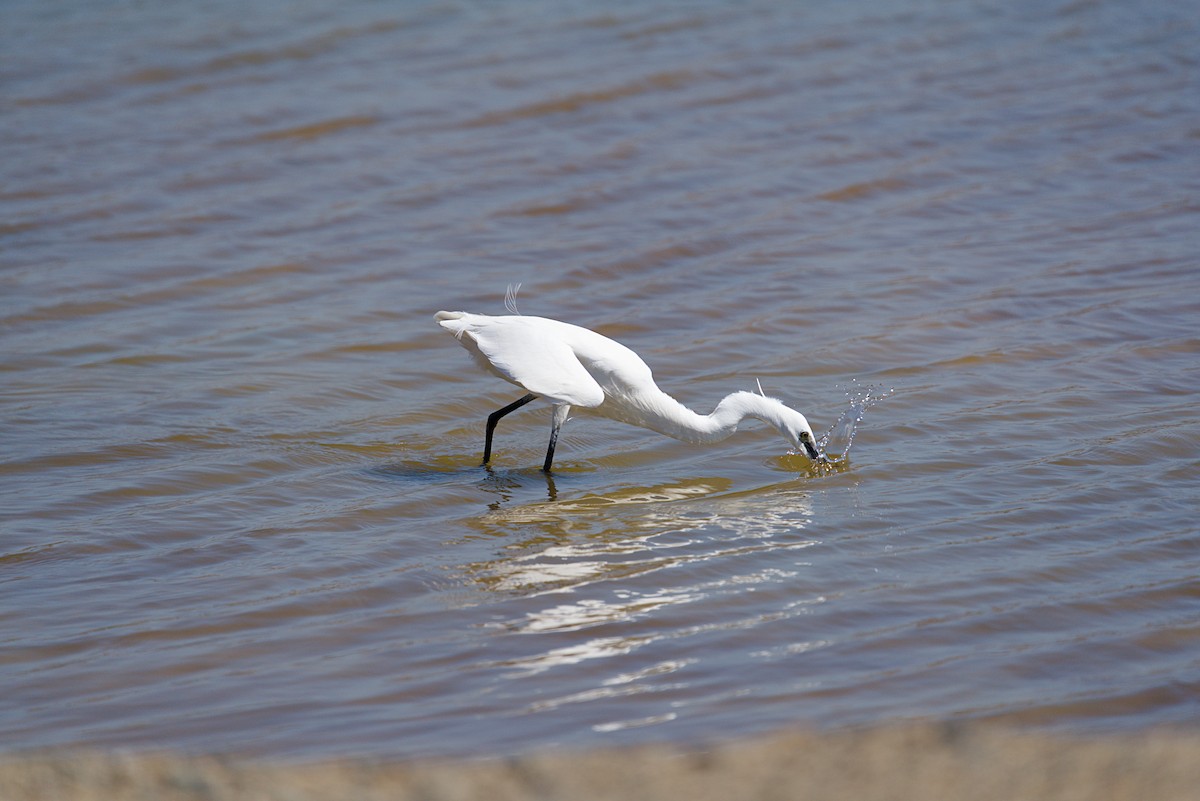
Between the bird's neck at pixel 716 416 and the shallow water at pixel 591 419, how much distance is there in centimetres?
25

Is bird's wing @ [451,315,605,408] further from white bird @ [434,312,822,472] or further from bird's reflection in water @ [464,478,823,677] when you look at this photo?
bird's reflection in water @ [464,478,823,677]

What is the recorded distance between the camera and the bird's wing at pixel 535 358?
21.7ft

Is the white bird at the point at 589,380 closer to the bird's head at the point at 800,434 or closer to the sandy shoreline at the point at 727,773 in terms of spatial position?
the bird's head at the point at 800,434

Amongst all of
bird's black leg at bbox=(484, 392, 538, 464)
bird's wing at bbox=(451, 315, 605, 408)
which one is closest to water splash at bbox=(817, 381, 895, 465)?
bird's wing at bbox=(451, 315, 605, 408)

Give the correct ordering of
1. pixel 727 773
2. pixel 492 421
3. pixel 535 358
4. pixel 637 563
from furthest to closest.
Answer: pixel 492 421 < pixel 535 358 < pixel 637 563 < pixel 727 773

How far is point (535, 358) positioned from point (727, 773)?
11.0ft

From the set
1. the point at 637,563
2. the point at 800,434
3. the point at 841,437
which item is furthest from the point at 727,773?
the point at 841,437

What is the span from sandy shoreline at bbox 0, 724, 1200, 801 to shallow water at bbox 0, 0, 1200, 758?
169mm

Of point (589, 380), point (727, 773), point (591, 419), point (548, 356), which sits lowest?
point (727, 773)

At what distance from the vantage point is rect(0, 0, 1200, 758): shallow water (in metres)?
4.62

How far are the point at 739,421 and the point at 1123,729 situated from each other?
3.04m

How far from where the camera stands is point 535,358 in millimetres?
6711

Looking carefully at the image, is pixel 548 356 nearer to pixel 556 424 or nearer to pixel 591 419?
pixel 556 424

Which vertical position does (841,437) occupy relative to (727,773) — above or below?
above
